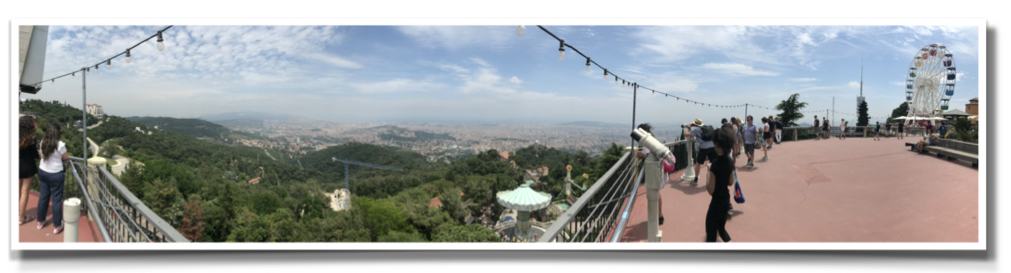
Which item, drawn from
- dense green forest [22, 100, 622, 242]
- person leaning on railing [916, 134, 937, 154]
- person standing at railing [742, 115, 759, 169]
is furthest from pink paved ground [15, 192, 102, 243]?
dense green forest [22, 100, 622, 242]

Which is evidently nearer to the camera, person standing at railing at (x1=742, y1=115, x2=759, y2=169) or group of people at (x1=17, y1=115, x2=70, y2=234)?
group of people at (x1=17, y1=115, x2=70, y2=234)

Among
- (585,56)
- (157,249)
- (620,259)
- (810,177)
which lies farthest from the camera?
(810,177)

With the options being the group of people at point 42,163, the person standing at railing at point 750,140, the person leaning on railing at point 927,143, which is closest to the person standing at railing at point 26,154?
the group of people at point 42,163

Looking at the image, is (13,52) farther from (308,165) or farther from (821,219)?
(308,165)

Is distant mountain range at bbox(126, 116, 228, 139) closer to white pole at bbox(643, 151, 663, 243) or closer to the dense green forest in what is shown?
the dense green forest

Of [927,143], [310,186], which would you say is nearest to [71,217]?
[927,143]

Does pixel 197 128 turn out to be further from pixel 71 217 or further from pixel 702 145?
pixel 702 145
